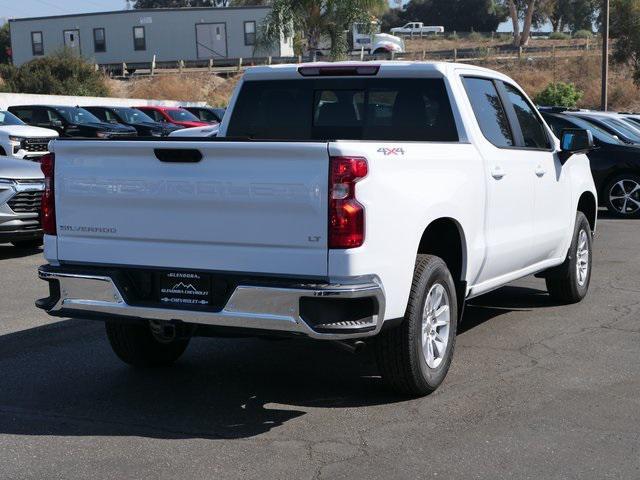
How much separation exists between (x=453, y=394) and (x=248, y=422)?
132cm

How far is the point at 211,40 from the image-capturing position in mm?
65688

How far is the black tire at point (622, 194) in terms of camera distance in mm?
16438

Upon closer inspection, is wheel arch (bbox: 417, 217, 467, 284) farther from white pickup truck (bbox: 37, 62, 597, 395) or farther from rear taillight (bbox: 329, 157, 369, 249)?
rear taillight (bbox: 329, 157, 369, 249)

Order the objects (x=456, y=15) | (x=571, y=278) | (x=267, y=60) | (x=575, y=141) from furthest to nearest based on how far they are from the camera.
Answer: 1. (x=456, y=15)
2. (x=267, y=60)
3. (x=571, y=278)
4. (x=575, y=141)

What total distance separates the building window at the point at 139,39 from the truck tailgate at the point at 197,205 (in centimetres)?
6183

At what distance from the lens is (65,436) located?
5352mm

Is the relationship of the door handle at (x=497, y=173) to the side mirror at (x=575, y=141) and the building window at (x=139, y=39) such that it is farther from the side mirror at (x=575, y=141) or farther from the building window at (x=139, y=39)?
the building window at (x=139, y=39)

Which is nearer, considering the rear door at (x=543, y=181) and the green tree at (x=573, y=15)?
the rear door at (x=543, y=181)

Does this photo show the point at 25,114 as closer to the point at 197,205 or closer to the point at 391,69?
the point at 391,69

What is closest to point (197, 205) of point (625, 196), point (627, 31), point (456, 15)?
point (625, 196)

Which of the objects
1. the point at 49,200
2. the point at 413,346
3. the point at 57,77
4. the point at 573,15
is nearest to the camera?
the point at 413,346

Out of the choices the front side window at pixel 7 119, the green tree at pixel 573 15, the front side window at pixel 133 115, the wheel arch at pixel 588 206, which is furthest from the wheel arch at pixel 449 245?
the green tree at pixel 573 15

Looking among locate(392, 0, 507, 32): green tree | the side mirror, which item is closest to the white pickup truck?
the side mirror

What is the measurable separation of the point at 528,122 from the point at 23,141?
14310 mm
